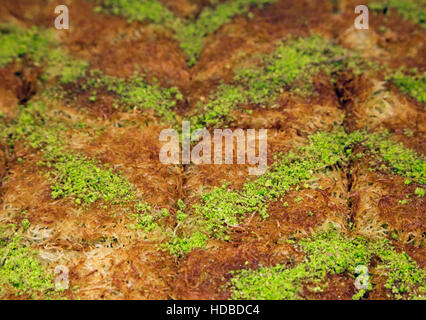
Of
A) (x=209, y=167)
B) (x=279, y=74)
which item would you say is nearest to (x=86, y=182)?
(x=209, y=167)

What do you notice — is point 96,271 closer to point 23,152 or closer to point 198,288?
point 198,288

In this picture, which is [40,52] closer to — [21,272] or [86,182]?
[86,182]

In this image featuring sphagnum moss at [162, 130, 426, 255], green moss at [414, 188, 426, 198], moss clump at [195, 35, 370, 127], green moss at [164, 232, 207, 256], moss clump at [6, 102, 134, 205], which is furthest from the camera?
moss clump at [195, 35, 370, 127]

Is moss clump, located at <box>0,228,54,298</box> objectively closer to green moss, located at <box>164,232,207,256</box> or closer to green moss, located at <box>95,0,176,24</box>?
green moss, located at <box>164,232,207,256</box>

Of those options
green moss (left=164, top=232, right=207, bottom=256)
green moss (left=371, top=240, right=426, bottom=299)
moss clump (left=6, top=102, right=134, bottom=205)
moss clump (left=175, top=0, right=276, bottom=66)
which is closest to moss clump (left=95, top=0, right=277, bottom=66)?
moss clump (left=175, top=0, right=276, bottom=66)

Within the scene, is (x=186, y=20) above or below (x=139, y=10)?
below
